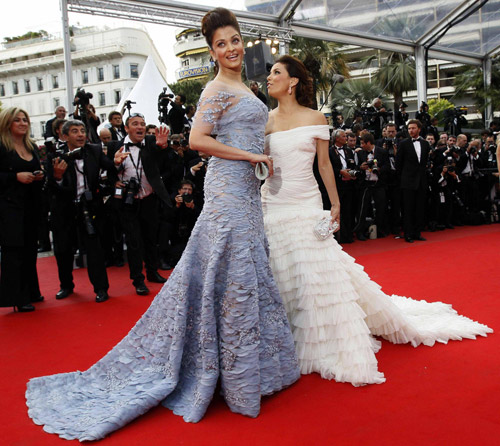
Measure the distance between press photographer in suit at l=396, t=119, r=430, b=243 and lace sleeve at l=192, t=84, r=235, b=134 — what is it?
18.7ft

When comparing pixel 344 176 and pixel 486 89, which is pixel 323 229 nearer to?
pixel 344 176

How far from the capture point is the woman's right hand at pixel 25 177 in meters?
4.23

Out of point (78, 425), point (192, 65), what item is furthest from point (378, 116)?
point (192, 65)

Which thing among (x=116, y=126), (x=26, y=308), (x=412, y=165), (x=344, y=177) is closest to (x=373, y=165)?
(x=412, y=165)

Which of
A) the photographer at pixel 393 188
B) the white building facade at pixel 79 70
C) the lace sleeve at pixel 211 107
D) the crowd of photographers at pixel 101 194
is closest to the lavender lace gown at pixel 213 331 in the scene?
the lace sleeve at pixel 211 107

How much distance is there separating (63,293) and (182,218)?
200cm

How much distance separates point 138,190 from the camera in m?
4.73

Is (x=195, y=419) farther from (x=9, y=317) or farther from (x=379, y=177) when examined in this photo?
(x=379, y=177)

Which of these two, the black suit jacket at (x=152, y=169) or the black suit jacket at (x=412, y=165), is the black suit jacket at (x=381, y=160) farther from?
the black suit jacket at (x=152, y=169)

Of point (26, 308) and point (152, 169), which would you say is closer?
point (26, 308)

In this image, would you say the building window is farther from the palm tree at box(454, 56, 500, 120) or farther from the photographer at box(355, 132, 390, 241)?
the photographer at box(355, 132, 390, 241)

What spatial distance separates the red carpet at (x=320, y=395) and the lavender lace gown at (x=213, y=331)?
0.31 feet

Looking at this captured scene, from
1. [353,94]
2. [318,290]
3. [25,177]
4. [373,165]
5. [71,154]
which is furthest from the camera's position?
[353,94]

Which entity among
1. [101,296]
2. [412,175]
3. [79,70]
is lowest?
[101,296]
